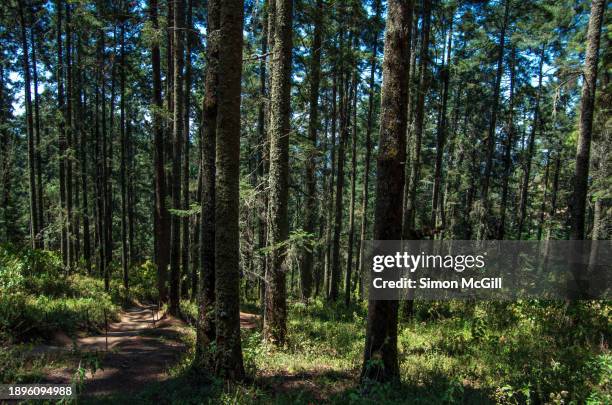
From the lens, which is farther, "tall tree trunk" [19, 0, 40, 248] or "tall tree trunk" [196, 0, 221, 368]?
"tall tree trunk" [19, 0, 40, 248]

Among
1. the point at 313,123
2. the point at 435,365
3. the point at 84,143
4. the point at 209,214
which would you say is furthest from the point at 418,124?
the point at 84,143

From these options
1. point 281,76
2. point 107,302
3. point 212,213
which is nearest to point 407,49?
point 281,76

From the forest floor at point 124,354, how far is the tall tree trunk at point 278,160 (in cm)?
263

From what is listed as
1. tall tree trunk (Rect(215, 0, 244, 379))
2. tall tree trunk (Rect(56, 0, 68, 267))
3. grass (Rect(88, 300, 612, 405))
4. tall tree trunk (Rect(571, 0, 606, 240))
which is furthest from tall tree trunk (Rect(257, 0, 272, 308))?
tall tree trunk (Rect(56, 0, 68, 267))

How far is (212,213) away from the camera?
20.1 feet

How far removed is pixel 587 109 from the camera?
31.7 ft

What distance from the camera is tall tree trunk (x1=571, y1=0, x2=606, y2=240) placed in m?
9.48

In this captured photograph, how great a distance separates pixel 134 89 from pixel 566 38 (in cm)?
2459

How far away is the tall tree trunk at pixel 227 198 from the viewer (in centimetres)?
543

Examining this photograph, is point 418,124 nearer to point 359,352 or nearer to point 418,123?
point 418,123

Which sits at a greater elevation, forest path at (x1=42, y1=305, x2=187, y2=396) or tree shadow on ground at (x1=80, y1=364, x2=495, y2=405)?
tree shadow on ground at (x1=80, y1=364, x2=495, y2=405)

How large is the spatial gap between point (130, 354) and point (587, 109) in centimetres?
1402

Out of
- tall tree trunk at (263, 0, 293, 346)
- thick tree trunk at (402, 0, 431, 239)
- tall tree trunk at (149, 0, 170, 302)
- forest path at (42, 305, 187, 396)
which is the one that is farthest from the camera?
tall tree trunk at (149, 0, 170, 302)

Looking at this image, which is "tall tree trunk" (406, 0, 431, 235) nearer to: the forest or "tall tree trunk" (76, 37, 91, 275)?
the forest
